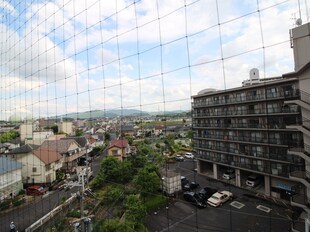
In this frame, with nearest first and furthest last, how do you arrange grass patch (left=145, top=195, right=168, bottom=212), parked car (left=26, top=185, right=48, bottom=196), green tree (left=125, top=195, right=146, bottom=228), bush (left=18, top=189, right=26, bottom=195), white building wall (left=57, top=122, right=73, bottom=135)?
green tree (left=125, top=195, right=146, bottom=228) → grass patch (left=145, top=195, right=168, bottom=212) → parked car (left=26, top=185, right=48, bottom=196) → bush (left=18, top=189, right=26, bottom=195) → white building wall (left=57, top=122, right=73, bottom=135)

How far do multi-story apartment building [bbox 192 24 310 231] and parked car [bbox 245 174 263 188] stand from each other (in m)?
0.15

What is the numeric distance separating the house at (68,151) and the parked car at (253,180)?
572 centimetres

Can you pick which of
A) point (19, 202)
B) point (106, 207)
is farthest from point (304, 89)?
point (19, 202)

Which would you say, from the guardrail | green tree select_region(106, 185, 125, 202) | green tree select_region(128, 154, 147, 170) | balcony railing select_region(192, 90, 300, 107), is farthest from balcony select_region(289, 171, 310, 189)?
the guardrail

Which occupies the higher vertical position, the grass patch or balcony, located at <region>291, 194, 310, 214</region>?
balcony, located at <region>291, 194, 310, 214</region>

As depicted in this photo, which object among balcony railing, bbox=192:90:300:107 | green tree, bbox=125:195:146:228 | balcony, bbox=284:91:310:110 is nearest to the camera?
balcony, bbox=284:91:310:110

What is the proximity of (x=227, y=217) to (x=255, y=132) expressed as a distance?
1885mm

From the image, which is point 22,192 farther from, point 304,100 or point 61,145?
point 304,100

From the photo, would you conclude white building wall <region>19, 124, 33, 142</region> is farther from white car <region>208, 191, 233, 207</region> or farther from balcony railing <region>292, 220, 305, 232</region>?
balcony railing <region>292, 220, 305, 232</region>

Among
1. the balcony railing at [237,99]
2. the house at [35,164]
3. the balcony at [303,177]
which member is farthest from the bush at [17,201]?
the balcony at [303,177]

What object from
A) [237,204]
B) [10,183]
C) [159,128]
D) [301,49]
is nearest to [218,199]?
[237,204]

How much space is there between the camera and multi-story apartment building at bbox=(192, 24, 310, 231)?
12.3 ft

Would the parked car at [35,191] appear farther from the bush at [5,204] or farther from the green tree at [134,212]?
the green tree at [134,212]

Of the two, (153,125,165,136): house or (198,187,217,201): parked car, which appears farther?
(198,187,217,201): parked car
